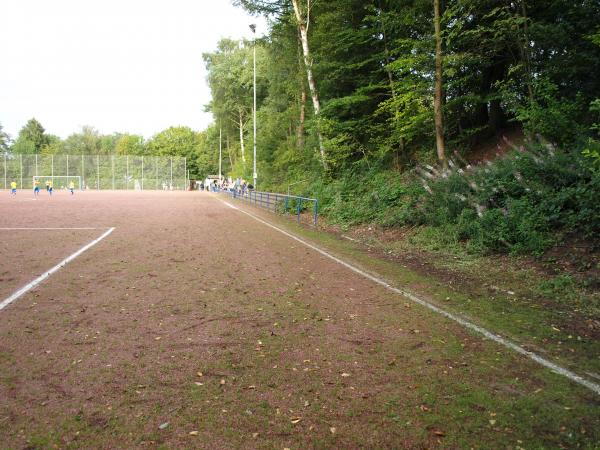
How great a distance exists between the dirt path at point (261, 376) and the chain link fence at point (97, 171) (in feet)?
222

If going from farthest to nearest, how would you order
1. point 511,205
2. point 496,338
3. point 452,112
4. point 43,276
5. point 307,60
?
point 307,60, point 452,112, point 511,205, point 43,276, point 496,338

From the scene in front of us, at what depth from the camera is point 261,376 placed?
12.6 ft

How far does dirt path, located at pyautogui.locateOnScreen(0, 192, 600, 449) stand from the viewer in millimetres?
2988

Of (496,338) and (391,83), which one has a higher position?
(391,83)

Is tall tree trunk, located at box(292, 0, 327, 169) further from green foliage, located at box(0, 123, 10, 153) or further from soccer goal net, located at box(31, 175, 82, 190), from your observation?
green foliage, located at box(0, 123, 10, 153)

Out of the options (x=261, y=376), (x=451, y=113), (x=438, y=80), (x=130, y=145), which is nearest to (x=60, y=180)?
(x=130, y=145)

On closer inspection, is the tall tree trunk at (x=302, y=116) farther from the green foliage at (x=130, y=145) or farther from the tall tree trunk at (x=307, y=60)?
the green foliage at (x=130, y=145)

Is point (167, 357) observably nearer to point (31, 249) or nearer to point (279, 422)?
point (279, 422)

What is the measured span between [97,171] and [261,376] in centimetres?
7486

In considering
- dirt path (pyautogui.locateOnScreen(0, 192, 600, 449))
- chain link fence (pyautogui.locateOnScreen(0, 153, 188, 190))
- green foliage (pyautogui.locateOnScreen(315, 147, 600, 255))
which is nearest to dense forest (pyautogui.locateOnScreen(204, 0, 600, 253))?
green foliage (pyautogui.locateOnScreen(315, 147, 600, 255))

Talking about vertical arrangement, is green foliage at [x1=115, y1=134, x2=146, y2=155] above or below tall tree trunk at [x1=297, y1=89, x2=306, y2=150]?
above

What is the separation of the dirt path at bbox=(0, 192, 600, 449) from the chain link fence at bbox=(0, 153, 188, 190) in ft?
222

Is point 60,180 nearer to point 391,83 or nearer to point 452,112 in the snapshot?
point 391,83

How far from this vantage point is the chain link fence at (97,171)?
66000 mm
